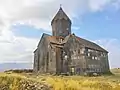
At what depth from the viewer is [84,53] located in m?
61.0

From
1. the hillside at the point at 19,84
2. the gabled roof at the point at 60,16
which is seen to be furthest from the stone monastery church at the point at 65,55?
the hillside at the point at 19,84

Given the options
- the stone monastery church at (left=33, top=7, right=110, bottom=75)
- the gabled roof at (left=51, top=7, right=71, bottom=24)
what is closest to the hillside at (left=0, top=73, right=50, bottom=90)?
the stone monastery church at (left=33, top=7, right=110, bottom=75)

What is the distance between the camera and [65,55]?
6500 cm

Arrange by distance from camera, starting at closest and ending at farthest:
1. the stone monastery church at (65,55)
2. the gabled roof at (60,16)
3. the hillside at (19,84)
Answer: the hillside at (19,84) < the stone monastery church at (65,55) < the gabled roof at (60,16)

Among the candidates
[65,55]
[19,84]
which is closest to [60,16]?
[65,55]

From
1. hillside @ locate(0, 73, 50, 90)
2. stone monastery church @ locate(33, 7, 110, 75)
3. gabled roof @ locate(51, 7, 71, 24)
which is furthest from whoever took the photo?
gabled roof @ locate(51, 7, 71, 24)

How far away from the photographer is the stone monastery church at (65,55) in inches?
2435

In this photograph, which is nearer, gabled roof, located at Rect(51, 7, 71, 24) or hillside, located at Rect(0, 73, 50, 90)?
hillside, located at Rect(0, 73, 50, 90)

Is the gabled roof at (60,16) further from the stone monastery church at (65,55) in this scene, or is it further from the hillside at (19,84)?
the hillside at (19,84)

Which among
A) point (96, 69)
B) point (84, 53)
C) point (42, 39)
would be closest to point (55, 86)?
point (84, 53)

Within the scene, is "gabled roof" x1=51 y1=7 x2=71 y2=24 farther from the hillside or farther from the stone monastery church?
the hillside

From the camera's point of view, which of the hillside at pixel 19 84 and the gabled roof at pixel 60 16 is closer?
the hillside at pixel 19 84

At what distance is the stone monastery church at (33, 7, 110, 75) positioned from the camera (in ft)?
203

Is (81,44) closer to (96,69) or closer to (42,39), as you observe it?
(96,69)
